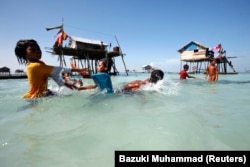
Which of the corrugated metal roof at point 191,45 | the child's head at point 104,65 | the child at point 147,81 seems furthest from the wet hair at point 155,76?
the corrugated metal roof at point 191,45

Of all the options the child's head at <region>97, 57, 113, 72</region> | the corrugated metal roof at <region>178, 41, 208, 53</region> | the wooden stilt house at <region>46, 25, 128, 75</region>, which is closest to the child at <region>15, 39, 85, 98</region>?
the child's head at <region>97, 57, 113, 72</region>

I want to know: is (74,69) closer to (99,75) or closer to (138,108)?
(99,75)

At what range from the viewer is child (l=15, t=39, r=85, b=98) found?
12.8 feet

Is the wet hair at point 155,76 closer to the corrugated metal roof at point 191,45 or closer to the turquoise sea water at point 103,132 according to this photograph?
the turquoise sea water at point 103,132

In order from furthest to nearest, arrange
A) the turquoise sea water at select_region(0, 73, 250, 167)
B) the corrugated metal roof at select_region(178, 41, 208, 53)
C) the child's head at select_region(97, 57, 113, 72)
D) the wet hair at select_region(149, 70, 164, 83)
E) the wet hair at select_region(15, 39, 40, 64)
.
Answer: the corrugated metal roof at select_region(178, 41, 208, 53), the wet hair at select_region(149, 70, 164, 83), the child's head at select_region(97, 57, 113, 72), the wet hair at select_region(15, 39, 40, 64), the turquoise sea water at select_region(0, 73, 250, 167)

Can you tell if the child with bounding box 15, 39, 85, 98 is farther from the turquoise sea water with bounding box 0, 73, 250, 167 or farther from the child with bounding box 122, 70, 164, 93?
the child with bounding box 122, 70, 164, 93

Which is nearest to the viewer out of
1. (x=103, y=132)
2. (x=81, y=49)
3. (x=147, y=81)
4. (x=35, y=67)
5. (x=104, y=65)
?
(x=103, y=132)

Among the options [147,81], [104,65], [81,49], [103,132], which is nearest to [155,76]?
[147,81]

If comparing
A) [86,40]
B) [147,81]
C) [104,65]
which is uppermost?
[86,40]

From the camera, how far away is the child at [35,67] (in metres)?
3.92

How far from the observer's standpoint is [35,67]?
153 inches

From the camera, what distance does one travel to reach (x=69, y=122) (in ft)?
9.77

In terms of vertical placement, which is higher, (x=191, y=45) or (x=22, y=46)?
(x=191, y=45)

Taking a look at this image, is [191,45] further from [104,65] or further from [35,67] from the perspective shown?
[35,67]
